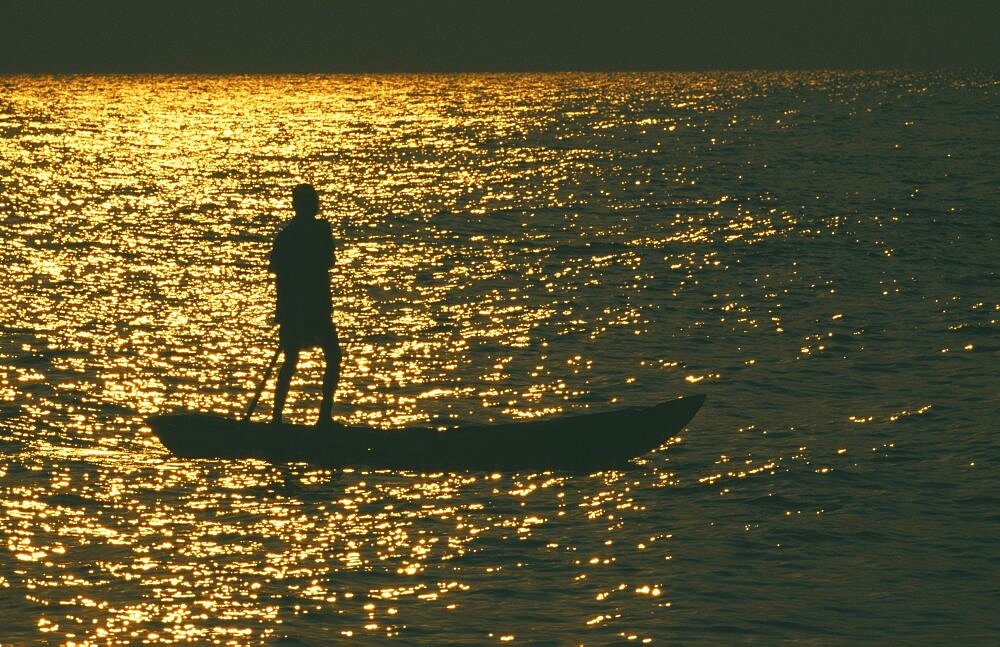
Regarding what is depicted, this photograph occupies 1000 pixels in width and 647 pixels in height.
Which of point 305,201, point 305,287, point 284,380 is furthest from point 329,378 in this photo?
point 305,201

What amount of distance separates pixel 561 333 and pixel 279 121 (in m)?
109

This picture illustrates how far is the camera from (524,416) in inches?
725

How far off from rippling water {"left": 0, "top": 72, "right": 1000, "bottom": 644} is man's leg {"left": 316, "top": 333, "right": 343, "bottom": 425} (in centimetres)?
66

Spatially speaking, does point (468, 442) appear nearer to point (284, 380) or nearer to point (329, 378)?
point (329, 378)

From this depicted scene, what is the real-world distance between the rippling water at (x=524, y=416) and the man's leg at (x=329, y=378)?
662 mm

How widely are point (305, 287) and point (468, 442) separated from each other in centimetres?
219

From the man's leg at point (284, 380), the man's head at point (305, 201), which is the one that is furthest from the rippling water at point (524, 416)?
the man's head at point (305, 201)

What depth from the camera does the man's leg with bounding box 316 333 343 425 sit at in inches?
614

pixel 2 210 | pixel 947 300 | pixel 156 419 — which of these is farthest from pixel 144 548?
pixel 2 210

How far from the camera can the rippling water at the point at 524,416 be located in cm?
1155

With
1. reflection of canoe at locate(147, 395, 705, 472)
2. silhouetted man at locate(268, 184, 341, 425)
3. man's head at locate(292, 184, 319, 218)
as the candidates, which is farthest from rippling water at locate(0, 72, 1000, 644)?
man's head at locate(292, 184, 319, 218)

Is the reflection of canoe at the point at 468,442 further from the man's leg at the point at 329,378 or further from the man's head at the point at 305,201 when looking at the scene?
the man's head at the point at 305,201

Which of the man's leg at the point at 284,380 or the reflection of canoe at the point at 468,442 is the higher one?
the man's leg at the point at 284,380

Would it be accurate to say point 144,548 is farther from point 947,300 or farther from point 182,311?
point 947,300
